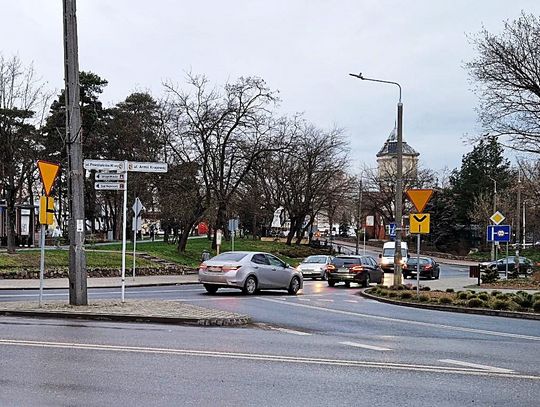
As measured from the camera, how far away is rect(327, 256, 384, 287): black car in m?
32.1

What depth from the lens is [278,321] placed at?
1600 cm

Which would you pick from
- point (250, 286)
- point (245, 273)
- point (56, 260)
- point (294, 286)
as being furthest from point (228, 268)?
point (56, 260)

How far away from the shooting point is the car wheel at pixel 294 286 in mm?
26234

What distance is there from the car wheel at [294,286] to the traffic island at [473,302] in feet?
10.2

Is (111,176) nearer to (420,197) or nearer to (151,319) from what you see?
(151,319)

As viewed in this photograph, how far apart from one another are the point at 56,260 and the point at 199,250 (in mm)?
18011

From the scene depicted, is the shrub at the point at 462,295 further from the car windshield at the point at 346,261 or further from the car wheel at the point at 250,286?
the car windshield at the point at 346,261

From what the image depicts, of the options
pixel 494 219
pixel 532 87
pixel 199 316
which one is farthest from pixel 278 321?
pixel 532 87

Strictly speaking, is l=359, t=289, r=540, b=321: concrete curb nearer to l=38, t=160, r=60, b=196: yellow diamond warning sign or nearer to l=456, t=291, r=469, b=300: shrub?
l=456, t=291, r=469, b=300: shrub

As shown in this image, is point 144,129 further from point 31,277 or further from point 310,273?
point 31,277

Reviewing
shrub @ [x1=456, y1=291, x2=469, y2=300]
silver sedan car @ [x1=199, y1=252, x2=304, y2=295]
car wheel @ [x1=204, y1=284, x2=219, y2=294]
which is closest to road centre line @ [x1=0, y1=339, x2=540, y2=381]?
silver sedan car @ [x1=199, y1=252, x2=304, y2=295]

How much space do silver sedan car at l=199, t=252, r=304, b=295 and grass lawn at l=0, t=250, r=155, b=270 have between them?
1184cm

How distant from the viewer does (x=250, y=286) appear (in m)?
24.3

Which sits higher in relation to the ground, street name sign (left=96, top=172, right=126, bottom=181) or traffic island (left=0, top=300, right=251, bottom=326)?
street name sign (left=96, top=172, right=126, bottom=181)
